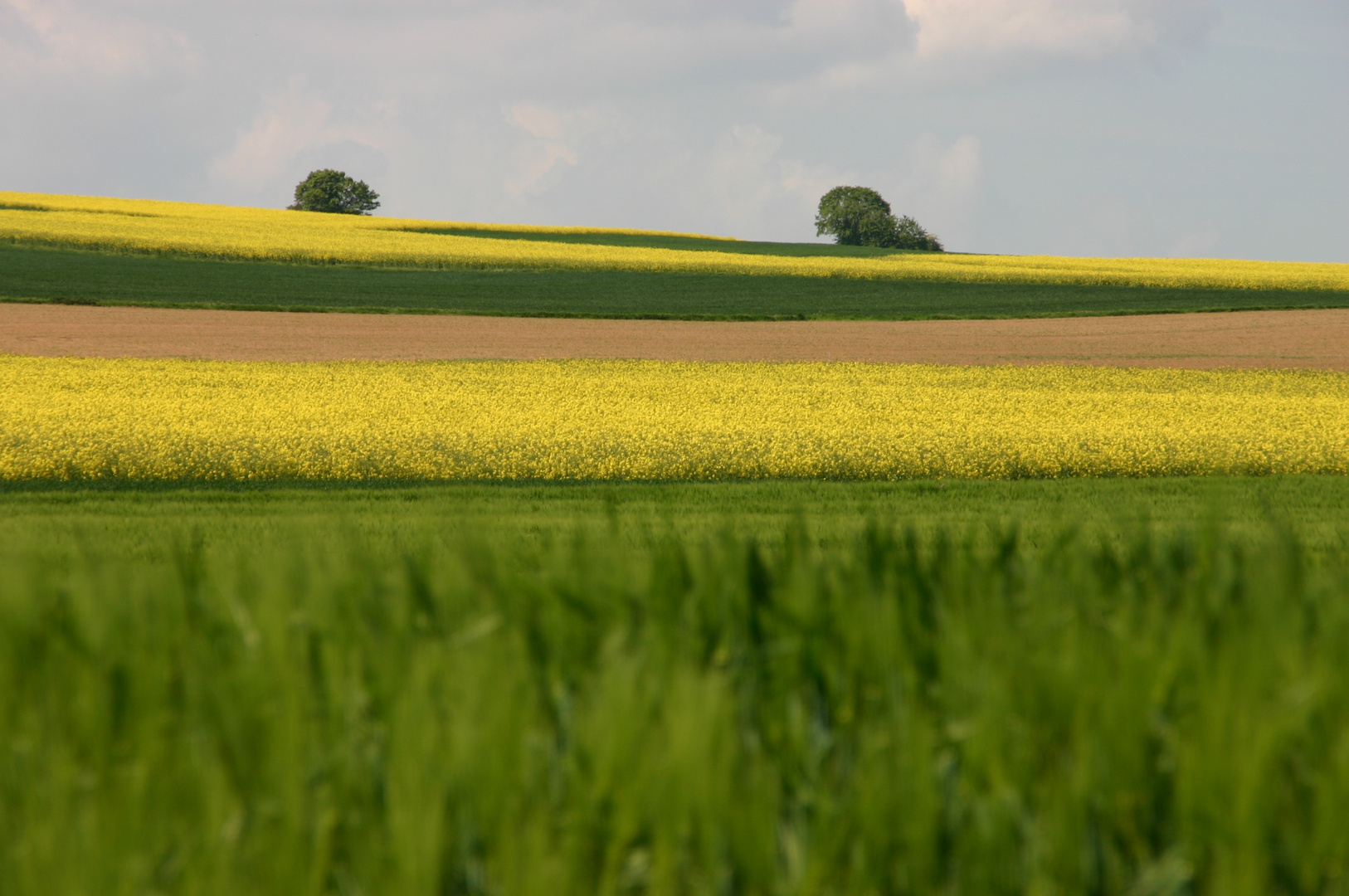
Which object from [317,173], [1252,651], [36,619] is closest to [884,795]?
[1252,651]

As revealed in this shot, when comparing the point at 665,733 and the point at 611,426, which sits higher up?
the point at 665,733

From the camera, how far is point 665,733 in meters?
1.26

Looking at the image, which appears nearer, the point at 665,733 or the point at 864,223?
the point at 665,733

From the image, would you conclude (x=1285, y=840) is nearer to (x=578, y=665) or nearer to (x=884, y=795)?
(x=884, y=795)

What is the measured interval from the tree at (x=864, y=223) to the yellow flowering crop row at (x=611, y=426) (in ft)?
251

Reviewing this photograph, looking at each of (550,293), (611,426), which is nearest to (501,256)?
(550,293)

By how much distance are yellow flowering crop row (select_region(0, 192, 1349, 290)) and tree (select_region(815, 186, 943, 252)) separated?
3428 cm

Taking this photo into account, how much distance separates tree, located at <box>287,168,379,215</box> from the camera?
92.8 meters

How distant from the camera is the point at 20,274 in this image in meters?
33.8

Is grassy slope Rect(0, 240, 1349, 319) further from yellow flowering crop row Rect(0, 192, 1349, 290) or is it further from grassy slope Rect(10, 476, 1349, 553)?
grassy slope Rect(10, 476, 1349, 553)

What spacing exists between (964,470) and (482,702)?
11.6 m

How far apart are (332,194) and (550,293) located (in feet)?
207

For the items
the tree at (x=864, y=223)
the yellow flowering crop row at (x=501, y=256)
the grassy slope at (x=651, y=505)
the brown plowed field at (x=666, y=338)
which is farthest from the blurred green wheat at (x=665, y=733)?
the tree at (x=864, y=223)

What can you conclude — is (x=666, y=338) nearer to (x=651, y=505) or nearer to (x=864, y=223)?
(x=651, y=505)
